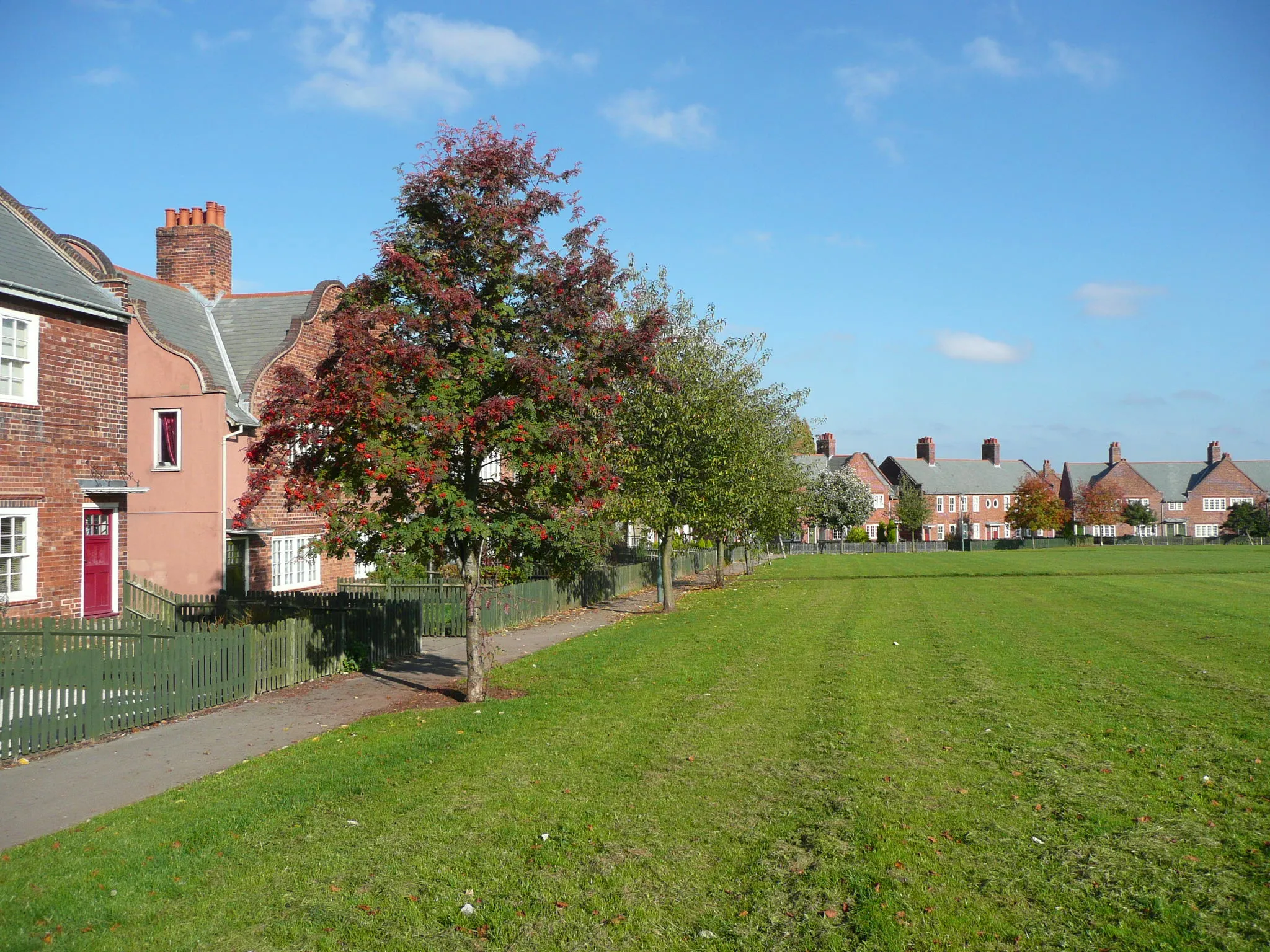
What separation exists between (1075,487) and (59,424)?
11161 cm

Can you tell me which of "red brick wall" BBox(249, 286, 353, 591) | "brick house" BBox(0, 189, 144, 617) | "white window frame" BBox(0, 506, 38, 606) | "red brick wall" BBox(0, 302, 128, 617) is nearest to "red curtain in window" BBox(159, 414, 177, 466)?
"red brick wall" BBox(249, 286, 353, 591)

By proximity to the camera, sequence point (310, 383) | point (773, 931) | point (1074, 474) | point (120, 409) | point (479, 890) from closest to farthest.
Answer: point (773, 931)
point (479, 890)
point (310, 383)
point (120, 409)
point (1074, 474)

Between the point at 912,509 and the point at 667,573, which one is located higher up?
the point at 912,509

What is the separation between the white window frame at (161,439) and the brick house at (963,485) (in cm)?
8848

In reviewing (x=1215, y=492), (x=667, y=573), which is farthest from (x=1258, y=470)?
(x=667, y=573)

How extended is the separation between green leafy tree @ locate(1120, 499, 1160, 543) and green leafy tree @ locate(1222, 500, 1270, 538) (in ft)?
24.6

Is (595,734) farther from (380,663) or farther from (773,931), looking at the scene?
(380,663)

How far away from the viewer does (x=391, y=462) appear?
1135 centimetres

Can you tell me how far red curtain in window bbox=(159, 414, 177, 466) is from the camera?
23.9m

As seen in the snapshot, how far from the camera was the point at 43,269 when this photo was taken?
18.7 metres

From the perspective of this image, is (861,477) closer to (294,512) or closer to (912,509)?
(912,509)

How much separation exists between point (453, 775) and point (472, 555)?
4.62m

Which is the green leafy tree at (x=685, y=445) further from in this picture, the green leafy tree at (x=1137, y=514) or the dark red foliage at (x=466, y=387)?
the green leafy tree at (x=1137, y=514)

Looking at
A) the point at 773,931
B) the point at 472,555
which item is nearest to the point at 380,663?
the point at 472,555
